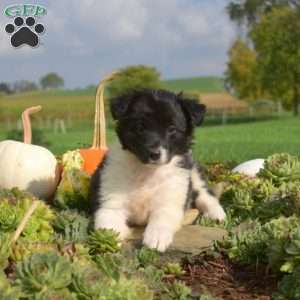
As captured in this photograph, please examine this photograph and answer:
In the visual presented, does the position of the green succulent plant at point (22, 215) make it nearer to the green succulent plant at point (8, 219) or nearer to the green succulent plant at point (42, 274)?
the green succulent plant at point (8, 219)

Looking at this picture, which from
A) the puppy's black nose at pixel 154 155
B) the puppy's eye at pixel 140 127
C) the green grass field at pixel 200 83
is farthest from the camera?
the green grass field at pixel 200 83

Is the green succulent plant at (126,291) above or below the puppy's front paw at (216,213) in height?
above

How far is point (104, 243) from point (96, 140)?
10.5 ft

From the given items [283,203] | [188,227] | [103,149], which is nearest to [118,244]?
[188,227]

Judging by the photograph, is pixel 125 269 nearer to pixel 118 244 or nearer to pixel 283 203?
pixel 118 244

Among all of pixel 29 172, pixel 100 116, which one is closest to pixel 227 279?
pixel 29 172

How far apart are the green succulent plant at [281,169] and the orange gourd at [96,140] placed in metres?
1.51

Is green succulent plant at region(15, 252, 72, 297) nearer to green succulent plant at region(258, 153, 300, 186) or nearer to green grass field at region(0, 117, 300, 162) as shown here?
green grass field at region(0, 117, 300, 162)

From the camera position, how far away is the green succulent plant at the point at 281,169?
17.5ft

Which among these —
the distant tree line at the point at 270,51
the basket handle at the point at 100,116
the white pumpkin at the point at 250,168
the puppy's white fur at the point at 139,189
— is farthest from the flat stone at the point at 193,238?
the distant tree line at the point at 270,51

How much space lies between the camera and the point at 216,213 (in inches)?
204

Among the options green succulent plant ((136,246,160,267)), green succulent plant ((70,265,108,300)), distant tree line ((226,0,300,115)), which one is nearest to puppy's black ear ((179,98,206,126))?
green succulent plant ((136,246,160,267))

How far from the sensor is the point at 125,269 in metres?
3.01

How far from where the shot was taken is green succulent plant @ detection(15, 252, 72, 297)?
2.56 meters
